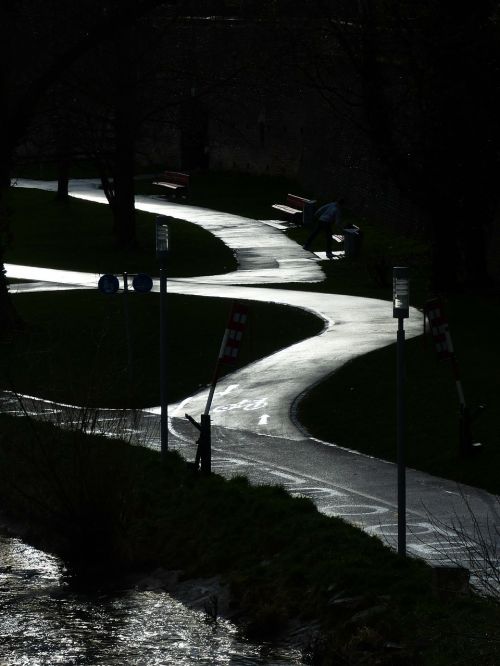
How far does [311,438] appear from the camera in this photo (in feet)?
61.0

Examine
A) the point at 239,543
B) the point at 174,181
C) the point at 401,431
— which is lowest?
the point at 239,543

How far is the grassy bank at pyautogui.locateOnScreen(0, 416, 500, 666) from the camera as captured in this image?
10.8 m

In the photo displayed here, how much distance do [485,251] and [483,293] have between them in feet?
7.64

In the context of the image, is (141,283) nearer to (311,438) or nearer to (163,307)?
(311,438)

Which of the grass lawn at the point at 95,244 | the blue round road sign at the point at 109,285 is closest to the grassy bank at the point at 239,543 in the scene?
the blue round road sign at the point at 109,285

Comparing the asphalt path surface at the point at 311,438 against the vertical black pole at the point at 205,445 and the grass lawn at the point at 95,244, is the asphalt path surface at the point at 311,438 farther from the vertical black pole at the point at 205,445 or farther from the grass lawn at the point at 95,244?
the grass lawn at the point at 95,244

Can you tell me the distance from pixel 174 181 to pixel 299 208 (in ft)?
46.9

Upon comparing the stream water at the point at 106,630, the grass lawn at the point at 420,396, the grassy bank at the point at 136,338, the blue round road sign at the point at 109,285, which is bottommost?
the stream water at the point at 106,630

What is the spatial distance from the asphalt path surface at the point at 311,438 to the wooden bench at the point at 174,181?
27.4 meters

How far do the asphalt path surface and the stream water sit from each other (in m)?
1.64

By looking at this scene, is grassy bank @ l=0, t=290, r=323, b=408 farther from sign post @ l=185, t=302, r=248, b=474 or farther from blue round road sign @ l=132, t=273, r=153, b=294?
sign post @ l=185, t=302, r=248, b=474

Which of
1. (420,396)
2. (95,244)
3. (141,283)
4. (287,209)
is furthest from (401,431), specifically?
(287,209)

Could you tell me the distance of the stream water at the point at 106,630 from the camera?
11.4 meters

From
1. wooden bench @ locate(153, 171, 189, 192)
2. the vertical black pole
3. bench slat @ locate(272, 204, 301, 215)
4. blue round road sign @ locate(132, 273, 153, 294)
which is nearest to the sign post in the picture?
the vertical black pole
